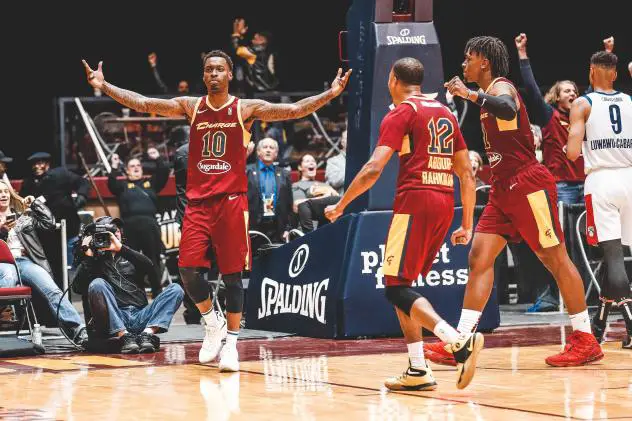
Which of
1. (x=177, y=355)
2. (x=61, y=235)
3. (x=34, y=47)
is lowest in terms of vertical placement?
(x=177, y=355)

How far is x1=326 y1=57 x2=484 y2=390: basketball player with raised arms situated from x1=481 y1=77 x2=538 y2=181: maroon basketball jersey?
0.86 m

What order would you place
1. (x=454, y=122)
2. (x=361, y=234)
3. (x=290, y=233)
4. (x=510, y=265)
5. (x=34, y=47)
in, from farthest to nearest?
(x=34, y=47), (x=510, y=265), (x=290, y=233), (x=361, y=234), (x=454, y=122)

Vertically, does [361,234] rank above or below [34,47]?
below

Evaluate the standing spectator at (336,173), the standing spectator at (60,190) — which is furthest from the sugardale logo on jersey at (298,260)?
the standing spectator at (60,190)

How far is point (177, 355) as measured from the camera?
9.70 metres

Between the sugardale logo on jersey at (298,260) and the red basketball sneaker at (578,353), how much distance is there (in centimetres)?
311

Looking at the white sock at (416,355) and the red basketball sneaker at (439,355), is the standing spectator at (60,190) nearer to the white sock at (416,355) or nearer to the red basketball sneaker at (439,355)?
the red basketball sneaker at (439,355)

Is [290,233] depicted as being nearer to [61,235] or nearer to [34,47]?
[61,235]

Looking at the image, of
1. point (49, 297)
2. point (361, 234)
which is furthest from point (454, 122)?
point (49, 297)

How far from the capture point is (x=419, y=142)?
7574 mm

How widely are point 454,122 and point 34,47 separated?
49.9 ft

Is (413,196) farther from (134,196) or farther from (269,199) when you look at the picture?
(134,196)

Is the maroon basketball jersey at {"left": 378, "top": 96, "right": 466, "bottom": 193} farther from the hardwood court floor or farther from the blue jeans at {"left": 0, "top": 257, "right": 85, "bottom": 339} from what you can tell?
the blue jeans at {"left": 0, "top": 257, "right": 85, "bottom": 339}

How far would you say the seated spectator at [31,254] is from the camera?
35.4 feet
